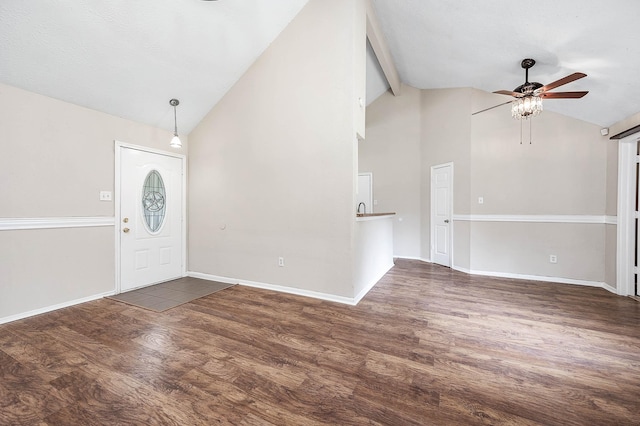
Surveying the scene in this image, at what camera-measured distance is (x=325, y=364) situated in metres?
1.84

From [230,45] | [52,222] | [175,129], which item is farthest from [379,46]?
[52,222]

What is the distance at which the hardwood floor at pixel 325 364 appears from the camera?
142 centimetres

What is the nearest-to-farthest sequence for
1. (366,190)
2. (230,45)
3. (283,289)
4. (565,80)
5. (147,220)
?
(565,80), (230,45), (283,289), (147,220), (366,190)

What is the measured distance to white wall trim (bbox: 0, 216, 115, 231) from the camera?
102 inches

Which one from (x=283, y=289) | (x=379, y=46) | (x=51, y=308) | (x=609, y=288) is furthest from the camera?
(x=379, y=46)

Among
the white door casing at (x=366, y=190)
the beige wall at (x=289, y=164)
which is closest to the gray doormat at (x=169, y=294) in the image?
the beige wall at (x=289, y=164)

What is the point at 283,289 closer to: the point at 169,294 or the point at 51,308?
the point at 169,294

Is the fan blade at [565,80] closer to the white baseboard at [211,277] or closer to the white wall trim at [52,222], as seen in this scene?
the white baseboard at [211,277]


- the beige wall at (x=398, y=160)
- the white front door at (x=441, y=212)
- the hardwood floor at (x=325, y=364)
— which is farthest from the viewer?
the beige wall at (x=398, y=160)

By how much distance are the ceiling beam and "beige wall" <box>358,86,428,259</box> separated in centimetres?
64

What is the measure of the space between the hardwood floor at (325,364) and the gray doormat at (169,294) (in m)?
0.19

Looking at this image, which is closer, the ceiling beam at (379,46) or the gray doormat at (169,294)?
the gray doormat at (169,294)

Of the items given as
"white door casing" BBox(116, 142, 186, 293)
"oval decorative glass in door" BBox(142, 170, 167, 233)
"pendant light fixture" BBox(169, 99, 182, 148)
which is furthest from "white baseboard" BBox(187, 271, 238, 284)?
"pendant light fixture" BBox(169, 99, 182, 148)

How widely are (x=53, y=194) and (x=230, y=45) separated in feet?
9.00
